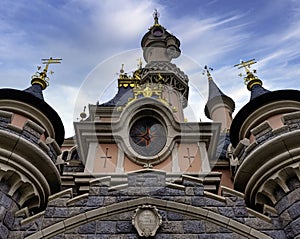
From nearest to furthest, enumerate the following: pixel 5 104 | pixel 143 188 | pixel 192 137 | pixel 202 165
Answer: pixel 143 188, pixel 5 104, pixel 202 165, pixel 192 137

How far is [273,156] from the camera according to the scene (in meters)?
7.23

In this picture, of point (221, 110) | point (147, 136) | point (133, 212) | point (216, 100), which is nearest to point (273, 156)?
point (133, 212)

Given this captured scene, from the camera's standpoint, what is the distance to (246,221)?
A: 21.6 ft

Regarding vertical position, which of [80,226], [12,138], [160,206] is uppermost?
[12,138]

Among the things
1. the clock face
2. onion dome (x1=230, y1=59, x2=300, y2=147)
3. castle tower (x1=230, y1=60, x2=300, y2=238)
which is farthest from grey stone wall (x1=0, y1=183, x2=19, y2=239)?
onion dome (x1=230, y1=59, x2=300, y2=147)

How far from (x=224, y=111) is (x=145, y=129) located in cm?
1590

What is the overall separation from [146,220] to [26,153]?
3099 millimetres

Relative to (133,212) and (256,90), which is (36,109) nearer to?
(133,212)

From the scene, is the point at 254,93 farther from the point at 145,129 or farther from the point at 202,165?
the point at 145,129

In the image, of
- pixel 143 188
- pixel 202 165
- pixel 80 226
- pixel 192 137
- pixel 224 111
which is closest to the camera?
pixel 80 226

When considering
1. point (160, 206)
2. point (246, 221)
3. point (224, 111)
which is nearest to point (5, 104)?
point (160, 206)

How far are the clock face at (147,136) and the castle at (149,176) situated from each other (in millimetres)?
31

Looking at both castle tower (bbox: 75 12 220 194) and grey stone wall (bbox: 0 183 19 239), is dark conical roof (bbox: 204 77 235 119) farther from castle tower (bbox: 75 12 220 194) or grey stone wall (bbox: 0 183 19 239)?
grey stone wall (bbox: 0 183 19 239)

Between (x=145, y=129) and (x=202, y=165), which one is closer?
(x=202, y=165)
